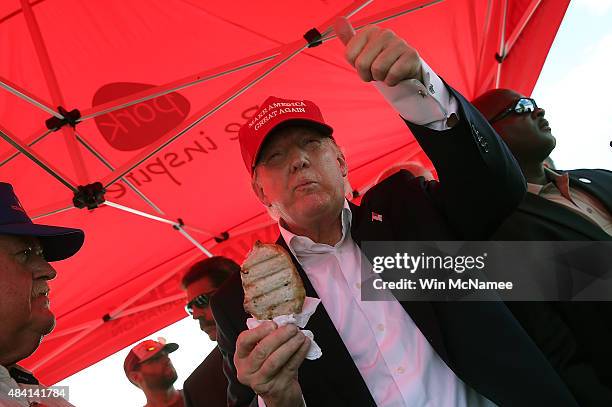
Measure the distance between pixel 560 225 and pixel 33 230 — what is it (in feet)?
5.80

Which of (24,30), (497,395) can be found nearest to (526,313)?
(497,395)

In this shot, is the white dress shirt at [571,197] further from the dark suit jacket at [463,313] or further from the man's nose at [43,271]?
the man's nose at [43,271]

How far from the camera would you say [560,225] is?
7.02ft

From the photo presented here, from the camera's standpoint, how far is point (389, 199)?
185 cm

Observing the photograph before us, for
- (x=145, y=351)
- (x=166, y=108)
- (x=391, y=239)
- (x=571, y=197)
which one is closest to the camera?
(x=391, y=239)

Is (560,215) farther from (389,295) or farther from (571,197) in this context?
(389,295)

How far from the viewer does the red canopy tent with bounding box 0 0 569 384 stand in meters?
4.02

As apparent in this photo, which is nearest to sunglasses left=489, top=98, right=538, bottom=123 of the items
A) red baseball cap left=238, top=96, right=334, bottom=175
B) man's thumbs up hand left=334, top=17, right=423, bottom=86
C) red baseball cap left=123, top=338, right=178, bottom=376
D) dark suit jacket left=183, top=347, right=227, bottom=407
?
red baseball cap left=238, top=96, right=334, bottom=175

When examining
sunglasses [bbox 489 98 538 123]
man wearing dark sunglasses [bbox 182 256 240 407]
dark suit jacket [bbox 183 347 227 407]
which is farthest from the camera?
man wearing dark sunglasses [bbox 182 256 240 407]

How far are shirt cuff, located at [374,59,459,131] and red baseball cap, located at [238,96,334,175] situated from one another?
414 mm

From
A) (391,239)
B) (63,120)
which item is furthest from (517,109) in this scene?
(63,120)

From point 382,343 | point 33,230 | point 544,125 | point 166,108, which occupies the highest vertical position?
point 166,108

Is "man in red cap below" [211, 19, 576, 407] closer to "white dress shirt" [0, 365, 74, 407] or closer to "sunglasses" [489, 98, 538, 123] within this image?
"white dress shirt" [0, 365, 74, 407]

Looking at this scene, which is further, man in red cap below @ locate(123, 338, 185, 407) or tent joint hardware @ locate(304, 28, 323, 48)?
man in red cap below @ locate(123, 338, 185, 407)
